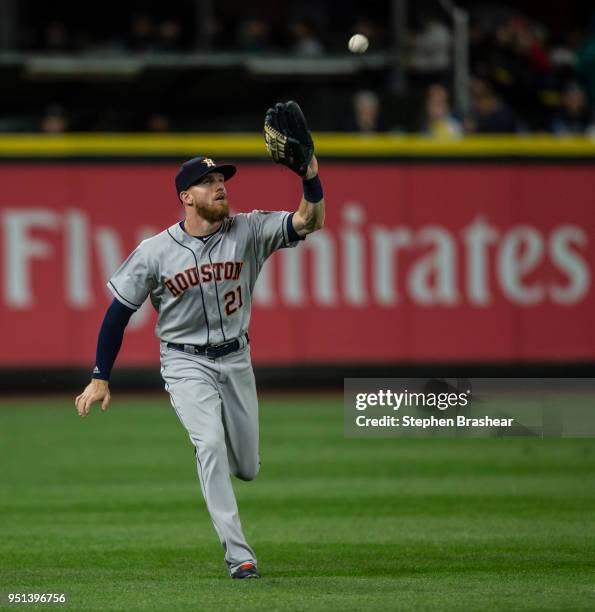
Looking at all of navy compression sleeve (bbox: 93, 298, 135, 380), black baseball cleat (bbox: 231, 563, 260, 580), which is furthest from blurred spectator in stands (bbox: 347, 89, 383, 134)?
black baseball cleat (bbox: 231, 563, 260, 580)

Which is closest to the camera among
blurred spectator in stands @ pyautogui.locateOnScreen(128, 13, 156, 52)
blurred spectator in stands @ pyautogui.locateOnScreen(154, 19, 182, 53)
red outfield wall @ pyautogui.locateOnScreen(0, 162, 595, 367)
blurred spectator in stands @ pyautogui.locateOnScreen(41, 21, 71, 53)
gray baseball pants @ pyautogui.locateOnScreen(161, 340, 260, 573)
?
gray baseball pants @ pyautogui.locateOnScreen(161, 340, 260, 573)

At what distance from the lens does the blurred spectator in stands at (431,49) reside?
62.8 ft

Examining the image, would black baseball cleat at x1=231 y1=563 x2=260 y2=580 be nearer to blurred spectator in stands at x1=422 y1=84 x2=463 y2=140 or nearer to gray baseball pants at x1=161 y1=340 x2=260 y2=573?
gray baseball pants at x1=161 y1=340 x2=260 y2=573

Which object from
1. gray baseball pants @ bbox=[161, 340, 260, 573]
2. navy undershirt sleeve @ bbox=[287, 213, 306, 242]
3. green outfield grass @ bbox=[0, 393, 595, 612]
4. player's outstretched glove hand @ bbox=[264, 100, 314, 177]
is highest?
player's outstretched glove hand @ bbox=[264, 100, 314, 177]

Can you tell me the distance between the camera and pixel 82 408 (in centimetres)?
792

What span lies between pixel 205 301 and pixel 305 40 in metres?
12.6

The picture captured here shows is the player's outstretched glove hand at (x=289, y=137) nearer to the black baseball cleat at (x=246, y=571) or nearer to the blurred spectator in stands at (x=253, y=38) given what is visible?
the black baseball cleat at (x=246, y=571)

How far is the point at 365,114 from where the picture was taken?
1809 cm

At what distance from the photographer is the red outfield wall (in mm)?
17719

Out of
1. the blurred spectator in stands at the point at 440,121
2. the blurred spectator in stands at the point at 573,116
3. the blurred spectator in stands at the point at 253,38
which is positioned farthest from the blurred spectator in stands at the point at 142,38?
the blurred spectator in stands at the point at 573,116

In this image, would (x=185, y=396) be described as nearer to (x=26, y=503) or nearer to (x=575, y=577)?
(x=575, y=577)

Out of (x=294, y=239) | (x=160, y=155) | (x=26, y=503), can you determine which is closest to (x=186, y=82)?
(x=160, y=155)

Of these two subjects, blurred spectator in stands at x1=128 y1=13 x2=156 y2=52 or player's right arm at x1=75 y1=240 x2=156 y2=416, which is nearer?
player's right arm at x1=75 y1=240 x2=156 y2=416

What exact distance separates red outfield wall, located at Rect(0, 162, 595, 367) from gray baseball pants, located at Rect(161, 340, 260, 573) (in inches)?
380
